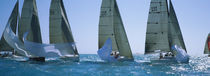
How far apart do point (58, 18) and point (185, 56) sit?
19.0 meters

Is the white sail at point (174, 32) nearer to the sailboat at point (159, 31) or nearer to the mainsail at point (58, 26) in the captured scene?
the sailboat at point (159, 31)

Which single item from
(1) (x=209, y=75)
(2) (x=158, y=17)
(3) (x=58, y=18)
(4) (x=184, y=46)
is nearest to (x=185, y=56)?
(4) (x=184, y=46)

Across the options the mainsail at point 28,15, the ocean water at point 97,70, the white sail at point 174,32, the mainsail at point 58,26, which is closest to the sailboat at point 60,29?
the mainsail at point 58,26

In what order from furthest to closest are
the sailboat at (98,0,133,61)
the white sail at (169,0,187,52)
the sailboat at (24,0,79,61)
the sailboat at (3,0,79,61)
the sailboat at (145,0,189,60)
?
the sailboat at (98,0,133,61), the white sail at (169,0,187,52), the sailboat at (24,0,79,61), the sailboat at (145,0,189,60), the sailboat at (3,0,79,61)

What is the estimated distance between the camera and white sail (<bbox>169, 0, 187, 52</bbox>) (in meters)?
37.9

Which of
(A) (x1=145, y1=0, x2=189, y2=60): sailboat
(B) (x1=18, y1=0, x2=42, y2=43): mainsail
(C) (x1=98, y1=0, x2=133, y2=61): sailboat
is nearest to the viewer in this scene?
(A) (x1=145, y1=0, x2=189, y2=60): sailboat

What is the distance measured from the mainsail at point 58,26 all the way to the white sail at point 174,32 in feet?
47.5

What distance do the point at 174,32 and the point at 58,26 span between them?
56.6 feet

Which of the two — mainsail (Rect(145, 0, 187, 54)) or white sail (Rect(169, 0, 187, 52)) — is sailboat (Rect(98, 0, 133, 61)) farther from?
white sail (Rect(169, 0, 187, 52))

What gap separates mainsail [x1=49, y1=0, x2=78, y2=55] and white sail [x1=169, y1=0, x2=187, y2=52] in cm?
1447

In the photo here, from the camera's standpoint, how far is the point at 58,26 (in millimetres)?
38250

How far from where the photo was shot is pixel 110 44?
36.3 meters

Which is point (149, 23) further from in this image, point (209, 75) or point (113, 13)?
point (209, 75)

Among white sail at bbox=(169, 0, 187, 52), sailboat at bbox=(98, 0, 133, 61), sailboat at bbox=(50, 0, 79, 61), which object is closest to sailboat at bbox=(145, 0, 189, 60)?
white sail at bbox=(169, 0, 187, 52)
